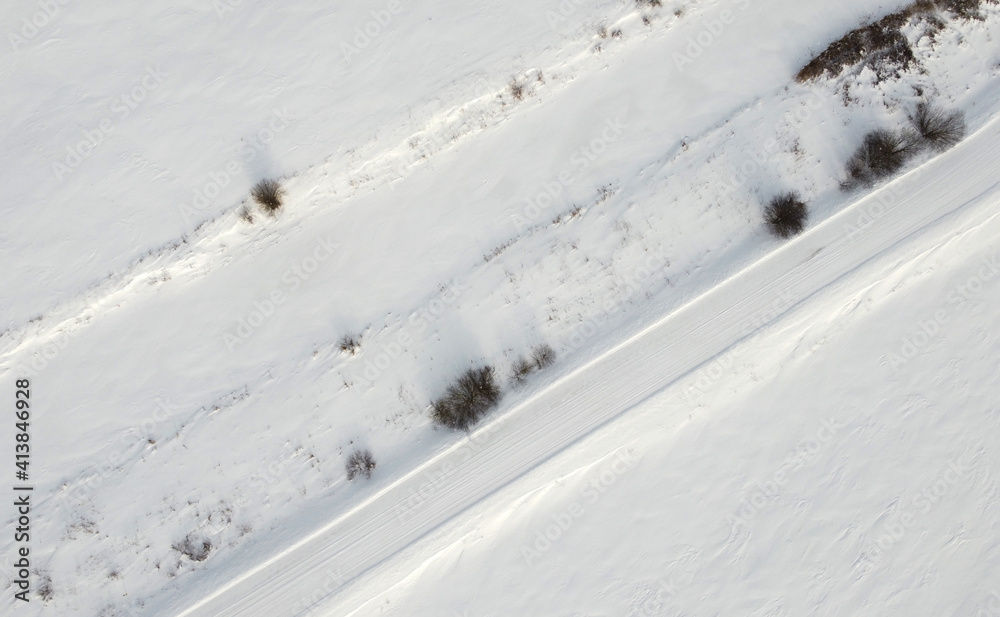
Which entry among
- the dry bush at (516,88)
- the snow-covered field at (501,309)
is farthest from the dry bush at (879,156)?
the dry bush at (516,88)

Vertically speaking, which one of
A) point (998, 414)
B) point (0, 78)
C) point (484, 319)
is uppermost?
point (0, 78)

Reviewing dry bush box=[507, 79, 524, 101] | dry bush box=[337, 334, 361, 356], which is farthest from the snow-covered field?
dry bush box=[337, 334, 361, 356]

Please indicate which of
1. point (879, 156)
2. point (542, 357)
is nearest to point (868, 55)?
point (879, 156)

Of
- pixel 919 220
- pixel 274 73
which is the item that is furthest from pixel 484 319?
pixel 919 220

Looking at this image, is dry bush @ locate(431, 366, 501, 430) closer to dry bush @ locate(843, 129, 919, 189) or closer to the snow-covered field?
the snow-covered field

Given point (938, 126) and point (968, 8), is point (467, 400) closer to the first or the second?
point (938, 126)

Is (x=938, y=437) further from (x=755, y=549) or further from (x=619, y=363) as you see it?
(x=619, y=363)

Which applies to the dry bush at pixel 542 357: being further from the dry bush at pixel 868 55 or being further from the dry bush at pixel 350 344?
the dry bush at pixel 868 55
